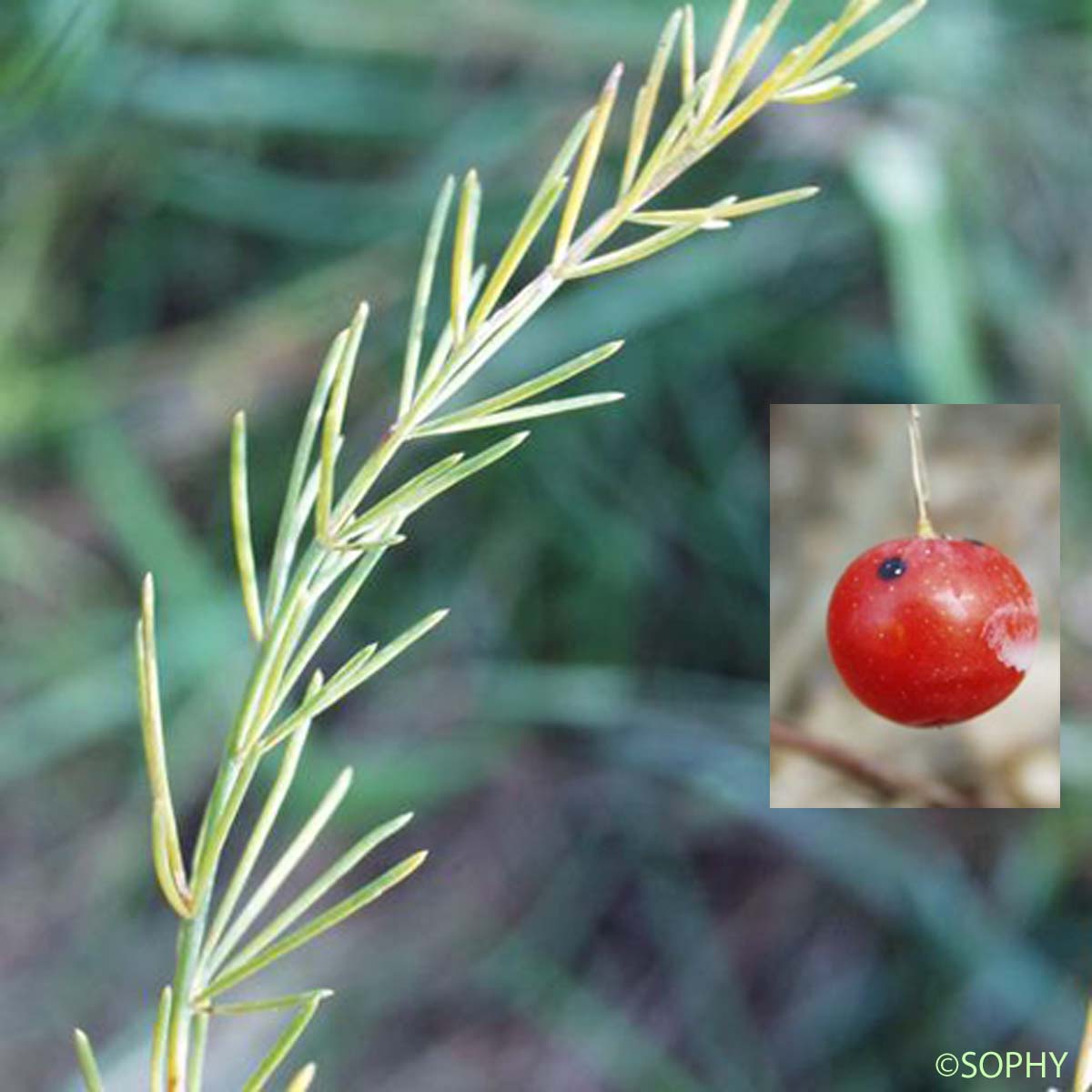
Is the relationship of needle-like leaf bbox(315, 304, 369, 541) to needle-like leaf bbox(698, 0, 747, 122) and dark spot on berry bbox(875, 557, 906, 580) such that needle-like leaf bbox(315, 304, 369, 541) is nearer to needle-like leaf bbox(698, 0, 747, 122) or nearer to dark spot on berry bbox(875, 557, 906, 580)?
needle-like leaf bbox(698, 0, 747, 122)

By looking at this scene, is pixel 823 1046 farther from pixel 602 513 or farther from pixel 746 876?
pixel 602 513

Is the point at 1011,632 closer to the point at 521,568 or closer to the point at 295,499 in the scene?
the point at 295,499

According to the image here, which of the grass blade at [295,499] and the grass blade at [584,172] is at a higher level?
the grass blade at [584,172]

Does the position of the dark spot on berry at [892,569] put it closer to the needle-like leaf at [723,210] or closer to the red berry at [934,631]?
the red berry at [934,631]

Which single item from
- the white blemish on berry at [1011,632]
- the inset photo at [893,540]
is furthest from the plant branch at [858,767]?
the white blemish on berry at [1011,632]

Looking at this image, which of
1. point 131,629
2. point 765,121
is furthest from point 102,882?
point 765,121

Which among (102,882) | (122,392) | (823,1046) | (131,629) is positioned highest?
(122,392)

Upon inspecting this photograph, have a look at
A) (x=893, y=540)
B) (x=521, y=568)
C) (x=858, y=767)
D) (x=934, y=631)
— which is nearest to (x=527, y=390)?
(x=934, y=631)
